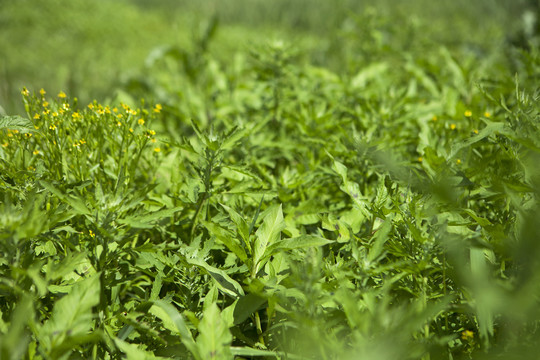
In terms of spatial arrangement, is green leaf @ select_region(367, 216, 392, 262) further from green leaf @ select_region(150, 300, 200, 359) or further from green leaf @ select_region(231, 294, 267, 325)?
green leaf @ select_region(150, 300, 200, 359)

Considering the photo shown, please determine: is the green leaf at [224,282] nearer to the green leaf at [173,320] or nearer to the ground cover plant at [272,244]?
the ground cover plant at [272,244]

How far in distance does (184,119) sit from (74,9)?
594 cm

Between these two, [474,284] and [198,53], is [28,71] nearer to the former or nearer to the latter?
[198,53]

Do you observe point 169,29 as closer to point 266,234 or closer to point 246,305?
point 266,234

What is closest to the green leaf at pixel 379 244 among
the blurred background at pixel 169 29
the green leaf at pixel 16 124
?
the green leaf at pixel 16 124

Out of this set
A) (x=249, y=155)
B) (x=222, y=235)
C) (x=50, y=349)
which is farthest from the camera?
(x=249, y=155)

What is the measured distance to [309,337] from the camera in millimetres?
878

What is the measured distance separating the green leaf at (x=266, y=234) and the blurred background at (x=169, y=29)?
2.17m

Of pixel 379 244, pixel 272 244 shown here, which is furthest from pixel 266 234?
pixel 379 244

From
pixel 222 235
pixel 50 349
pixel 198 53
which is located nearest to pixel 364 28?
pixel 198 53

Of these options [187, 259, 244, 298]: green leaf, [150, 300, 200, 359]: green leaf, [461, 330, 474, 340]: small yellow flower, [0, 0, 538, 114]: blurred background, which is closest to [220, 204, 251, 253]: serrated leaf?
[187, 259, 244, 298]: green leaf

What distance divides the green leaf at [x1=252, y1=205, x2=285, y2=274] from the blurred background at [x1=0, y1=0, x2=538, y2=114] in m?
2.17

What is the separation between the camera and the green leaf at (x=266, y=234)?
1.17 metres

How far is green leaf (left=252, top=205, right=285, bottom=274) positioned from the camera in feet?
3.84
